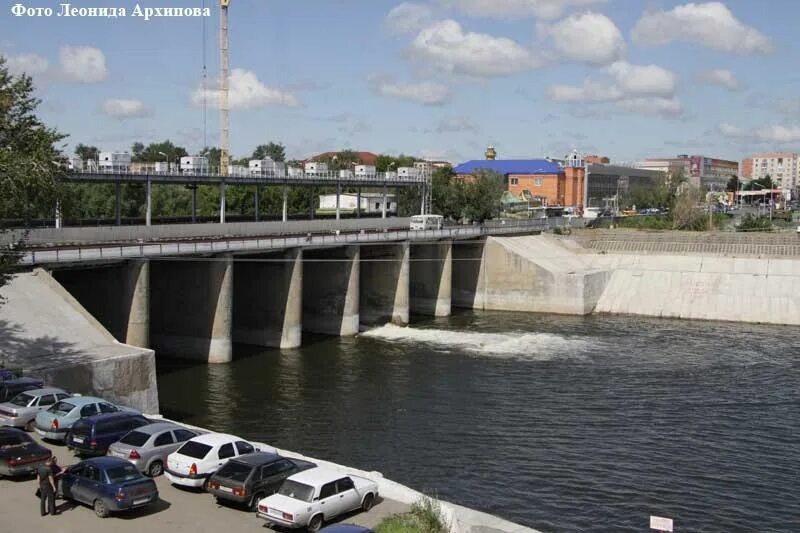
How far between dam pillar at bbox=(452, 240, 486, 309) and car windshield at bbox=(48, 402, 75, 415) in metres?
61.7

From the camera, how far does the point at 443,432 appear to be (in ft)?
137

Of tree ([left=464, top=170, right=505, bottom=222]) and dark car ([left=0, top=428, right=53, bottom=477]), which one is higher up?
tree ([left=464, top=170, right=505, bottom=222])

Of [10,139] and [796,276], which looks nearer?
[10,139]

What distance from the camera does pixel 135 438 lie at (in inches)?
1040

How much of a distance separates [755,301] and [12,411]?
68.8 m

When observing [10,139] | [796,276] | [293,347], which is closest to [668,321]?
[796,276]

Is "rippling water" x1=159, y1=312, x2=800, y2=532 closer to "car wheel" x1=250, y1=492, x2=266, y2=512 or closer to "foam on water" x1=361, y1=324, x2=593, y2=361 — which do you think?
"foam on water" x1=361, y1=324, x2=593, y2=361

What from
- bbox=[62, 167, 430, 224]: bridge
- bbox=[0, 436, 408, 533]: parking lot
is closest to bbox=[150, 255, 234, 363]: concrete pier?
bbox=[62, 167, 430, 224]: bridge

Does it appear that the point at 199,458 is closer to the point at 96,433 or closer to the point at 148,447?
the point at 148,447

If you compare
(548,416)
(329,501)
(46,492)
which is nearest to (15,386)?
(46,492)

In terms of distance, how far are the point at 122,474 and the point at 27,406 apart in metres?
8.90

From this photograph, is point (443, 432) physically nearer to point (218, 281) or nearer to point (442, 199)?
point (218, 281)

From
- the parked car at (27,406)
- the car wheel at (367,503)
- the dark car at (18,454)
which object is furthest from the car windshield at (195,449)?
the parked car at (27,406)

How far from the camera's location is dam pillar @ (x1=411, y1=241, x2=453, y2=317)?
273 feet
